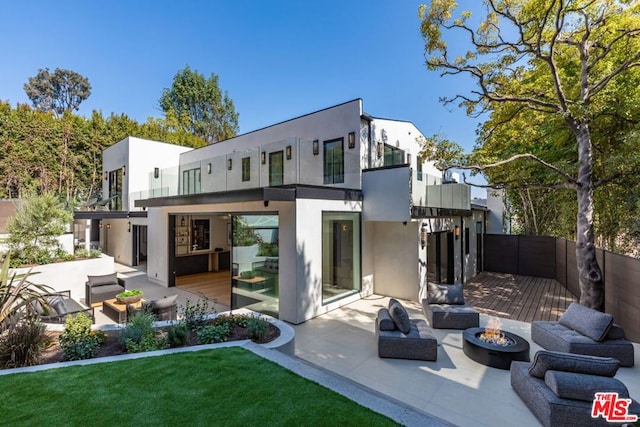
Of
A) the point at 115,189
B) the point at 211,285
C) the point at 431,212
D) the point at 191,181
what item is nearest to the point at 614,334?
the point at 431,212

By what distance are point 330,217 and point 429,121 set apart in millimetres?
7556

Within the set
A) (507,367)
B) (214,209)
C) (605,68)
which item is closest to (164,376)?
(507,367)

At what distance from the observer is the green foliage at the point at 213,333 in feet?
15.6

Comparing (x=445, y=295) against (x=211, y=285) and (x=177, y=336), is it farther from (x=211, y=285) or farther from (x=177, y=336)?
(x=211, y=285)

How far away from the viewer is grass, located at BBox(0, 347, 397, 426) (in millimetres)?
2736

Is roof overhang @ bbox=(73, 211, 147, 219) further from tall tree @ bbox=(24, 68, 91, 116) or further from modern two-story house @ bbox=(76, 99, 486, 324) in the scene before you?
tall tree @ bbox=(24, 68, 91, 116)

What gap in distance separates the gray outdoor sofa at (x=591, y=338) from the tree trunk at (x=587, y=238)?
7.36ft

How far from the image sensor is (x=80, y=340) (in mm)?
4277

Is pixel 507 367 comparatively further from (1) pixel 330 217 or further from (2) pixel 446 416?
(1) pixel 330 217

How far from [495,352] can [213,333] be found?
475 centimetres

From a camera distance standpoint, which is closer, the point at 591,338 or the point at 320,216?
the point at 591,338

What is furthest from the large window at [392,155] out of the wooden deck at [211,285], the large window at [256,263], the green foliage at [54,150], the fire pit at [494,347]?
the green foliage at [54,150]

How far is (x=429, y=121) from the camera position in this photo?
12609 millimetres

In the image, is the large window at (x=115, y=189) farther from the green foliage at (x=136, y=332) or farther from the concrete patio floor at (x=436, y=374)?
the concrete patio floor at (x=436, y=374)
